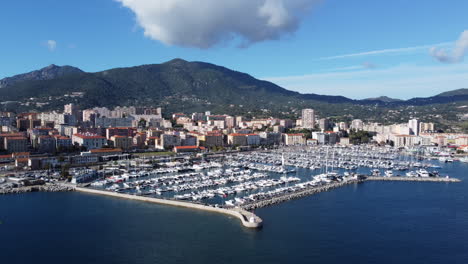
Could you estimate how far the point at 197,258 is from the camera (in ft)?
29.9

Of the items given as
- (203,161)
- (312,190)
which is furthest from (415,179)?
(203,161)

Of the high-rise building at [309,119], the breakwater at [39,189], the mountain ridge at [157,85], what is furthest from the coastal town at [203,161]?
the mountain ridge at [157,85]

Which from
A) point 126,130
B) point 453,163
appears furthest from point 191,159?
point 453,163

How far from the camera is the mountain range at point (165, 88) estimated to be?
200 ft

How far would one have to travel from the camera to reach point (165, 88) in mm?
77062

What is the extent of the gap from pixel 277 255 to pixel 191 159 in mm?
15863

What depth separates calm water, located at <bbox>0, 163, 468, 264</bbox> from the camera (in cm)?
930

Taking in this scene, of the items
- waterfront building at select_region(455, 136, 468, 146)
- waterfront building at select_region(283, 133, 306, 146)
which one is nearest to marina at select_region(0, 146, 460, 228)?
waterfront building at select_region(283, 133, 306, 146)

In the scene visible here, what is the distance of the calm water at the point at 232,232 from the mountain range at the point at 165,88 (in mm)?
43995

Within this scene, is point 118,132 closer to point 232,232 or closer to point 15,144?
point 15,144

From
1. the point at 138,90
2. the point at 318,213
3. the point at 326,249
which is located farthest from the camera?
the point at 138,90

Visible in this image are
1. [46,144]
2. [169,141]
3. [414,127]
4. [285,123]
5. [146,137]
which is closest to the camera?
[46,144]

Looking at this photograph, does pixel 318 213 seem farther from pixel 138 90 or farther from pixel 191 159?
pixel 138 90

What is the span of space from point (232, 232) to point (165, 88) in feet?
225
